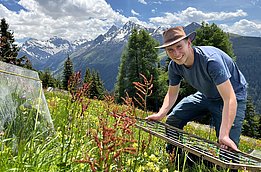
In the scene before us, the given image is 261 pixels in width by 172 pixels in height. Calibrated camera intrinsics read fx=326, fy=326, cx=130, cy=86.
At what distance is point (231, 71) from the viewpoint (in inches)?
201

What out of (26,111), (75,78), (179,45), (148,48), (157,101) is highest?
(148,48)

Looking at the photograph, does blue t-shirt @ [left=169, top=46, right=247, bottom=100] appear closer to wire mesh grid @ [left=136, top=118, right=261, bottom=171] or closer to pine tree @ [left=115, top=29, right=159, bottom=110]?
wire mesh grid @ [left=136, top=118, right=261, bottom=171]

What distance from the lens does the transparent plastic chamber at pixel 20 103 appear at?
397 cm

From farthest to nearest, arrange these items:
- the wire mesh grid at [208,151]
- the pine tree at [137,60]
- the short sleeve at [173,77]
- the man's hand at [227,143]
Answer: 1. the pine tree at [137,60]
2. the short sleeve at [173,77]
3. the man's hand at [227,143]
4. the wire mesh grid at [208,151]

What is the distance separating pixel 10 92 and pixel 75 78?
2023 mm

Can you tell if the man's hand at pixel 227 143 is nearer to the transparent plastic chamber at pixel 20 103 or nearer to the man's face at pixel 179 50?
the man's face at pixel 179 50

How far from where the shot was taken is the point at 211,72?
14.8 feet

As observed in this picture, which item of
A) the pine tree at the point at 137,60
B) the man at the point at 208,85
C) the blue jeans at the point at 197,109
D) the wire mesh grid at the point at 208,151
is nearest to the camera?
the wire mesh grid at the point at 208,151

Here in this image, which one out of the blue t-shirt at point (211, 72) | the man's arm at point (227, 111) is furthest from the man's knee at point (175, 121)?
the man's arm at point (227, 111)

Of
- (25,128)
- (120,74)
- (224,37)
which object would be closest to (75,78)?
(25,128)

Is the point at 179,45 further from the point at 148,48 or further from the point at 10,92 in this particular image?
the point at 148,48

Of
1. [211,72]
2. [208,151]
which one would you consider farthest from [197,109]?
[208,151]

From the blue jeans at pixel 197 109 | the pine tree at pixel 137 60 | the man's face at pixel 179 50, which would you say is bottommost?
the blue jeans at pixel 197 109

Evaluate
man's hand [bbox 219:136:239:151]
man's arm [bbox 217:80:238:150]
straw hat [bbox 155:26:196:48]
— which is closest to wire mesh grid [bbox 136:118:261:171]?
man's hand [bbox 219:136:239:151]
